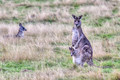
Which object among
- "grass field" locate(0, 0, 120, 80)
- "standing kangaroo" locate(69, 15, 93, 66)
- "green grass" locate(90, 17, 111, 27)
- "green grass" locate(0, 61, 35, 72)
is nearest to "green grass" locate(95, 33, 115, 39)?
"grass field" locate(0, 0, 120, 80)

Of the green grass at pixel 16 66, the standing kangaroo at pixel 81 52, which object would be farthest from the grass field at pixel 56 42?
the standing kangaroo at pixel 81 52

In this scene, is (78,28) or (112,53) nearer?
(78,28)

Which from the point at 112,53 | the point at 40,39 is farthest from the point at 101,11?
the point at 112,53

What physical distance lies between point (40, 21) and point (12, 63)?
813 cm

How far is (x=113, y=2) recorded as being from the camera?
20.9 metres

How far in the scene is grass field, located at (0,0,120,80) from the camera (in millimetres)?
7082

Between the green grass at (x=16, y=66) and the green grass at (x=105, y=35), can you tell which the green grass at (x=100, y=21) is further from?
the green grass at (x=16, y=66)

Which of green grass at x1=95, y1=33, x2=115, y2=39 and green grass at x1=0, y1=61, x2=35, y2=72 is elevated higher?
green grass at x1=95, y1=33, x2=115, y2=39

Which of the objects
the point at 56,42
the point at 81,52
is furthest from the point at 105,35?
the point at 81,52

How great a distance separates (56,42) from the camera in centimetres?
1155

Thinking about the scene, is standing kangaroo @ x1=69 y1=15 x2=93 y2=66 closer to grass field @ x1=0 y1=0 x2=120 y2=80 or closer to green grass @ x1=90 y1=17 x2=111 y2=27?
grass field @ x1=0 y1=0 x2=120 y2=80

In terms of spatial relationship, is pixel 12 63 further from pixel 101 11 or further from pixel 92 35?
pixel 101 11

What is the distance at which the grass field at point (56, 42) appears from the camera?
279 inches

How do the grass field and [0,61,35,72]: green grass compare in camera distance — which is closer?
the grass field
